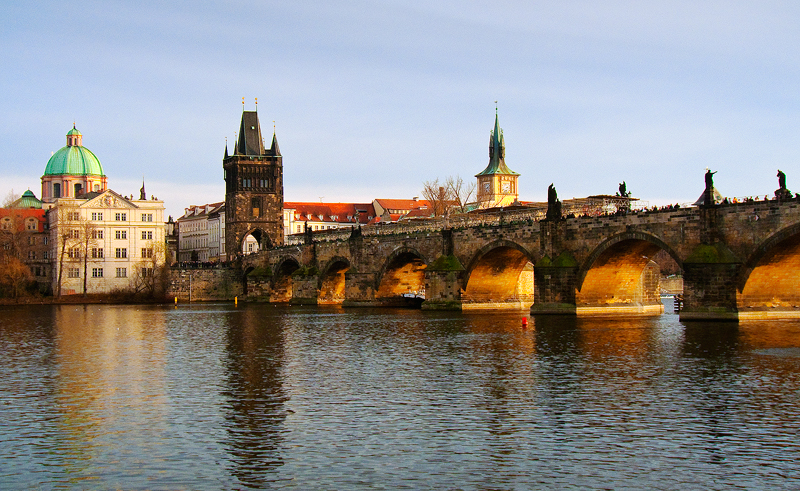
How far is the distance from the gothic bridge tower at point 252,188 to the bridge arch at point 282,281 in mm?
21785

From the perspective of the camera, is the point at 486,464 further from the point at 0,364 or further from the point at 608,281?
the point at 608,281

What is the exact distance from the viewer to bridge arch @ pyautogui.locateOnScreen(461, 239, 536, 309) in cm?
5794

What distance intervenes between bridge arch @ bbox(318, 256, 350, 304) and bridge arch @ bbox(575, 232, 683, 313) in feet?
109

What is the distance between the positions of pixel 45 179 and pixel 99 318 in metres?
73.9

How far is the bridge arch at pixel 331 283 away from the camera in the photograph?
269ft

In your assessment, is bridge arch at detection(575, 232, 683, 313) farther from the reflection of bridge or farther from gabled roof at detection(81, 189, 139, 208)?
gabled roof at detection(81, 189, 139, 208)

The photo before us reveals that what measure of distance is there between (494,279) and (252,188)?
6578 centimetres

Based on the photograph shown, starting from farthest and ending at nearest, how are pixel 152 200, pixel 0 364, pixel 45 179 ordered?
1. pixel 45 179
2. pixel 152 200
3. pixel 0 364

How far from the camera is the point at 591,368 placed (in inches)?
1048

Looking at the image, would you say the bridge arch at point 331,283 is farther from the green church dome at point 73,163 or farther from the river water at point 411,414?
the green church dome at point 73,163

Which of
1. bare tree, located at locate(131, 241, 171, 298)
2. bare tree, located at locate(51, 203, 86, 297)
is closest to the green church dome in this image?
bare tree, located at locate(51, 203, 86, 297)

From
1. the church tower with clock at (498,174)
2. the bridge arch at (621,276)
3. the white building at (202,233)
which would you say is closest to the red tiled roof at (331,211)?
the white building at (202,233)

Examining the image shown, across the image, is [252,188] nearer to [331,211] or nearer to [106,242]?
[106,242]

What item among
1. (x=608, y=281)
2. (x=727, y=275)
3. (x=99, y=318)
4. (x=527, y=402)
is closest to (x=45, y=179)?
(x=99, y=318)
